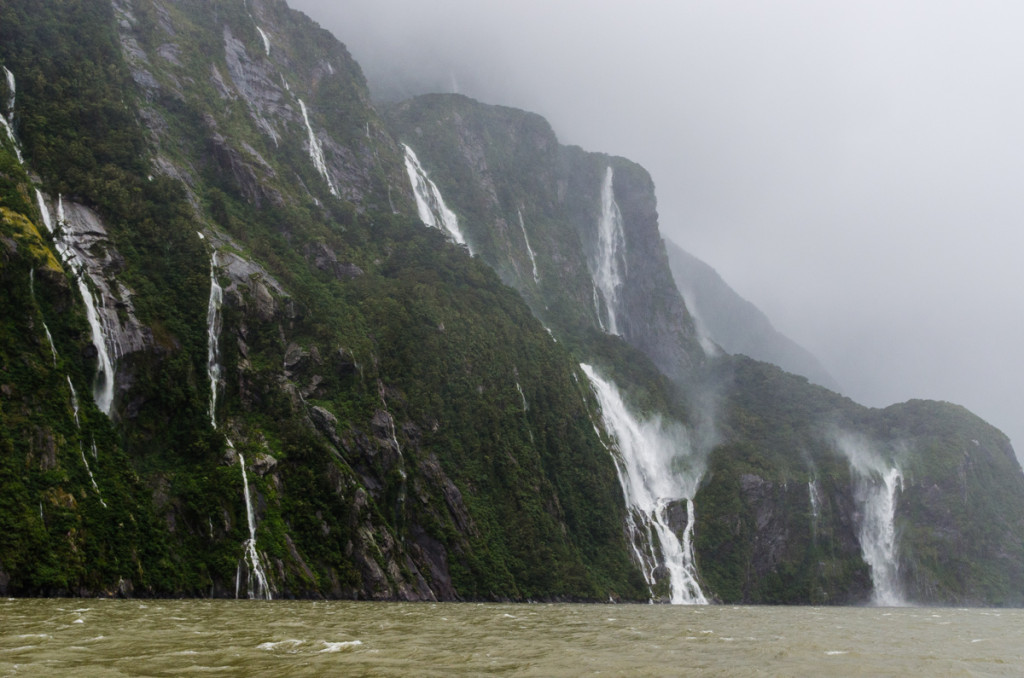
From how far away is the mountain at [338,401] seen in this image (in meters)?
44.3

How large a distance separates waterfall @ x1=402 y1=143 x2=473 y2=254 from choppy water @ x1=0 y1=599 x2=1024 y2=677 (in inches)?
3784

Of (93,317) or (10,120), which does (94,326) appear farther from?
(10,120)

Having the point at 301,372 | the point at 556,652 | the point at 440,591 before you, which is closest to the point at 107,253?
the point at 301,372

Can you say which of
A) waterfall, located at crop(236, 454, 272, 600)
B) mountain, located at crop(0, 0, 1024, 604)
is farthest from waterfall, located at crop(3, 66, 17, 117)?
waterfall, located at crop(236, 454, 272, 600)

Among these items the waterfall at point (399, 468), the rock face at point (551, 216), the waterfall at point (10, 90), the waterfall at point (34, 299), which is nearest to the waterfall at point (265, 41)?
the rock face at point (551, 216)

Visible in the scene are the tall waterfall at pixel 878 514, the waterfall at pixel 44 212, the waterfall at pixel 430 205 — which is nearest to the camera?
the waterfall at pixel 44 212

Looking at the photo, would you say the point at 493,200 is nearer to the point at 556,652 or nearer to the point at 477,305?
the point at 477,305

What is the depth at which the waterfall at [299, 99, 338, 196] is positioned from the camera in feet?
334

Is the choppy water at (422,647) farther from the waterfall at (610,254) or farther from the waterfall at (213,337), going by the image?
the waterfall at (610,254)

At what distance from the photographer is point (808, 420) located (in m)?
130

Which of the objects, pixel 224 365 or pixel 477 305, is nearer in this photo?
pixel 224 365

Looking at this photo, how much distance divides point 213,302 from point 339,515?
1983cm

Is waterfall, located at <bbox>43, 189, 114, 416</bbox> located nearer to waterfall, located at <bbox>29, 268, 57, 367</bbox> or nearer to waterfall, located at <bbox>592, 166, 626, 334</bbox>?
waterfall, located at <bbox>29, 268, 57, 367</bbox>

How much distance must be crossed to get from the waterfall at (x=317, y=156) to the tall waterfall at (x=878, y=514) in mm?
89143
